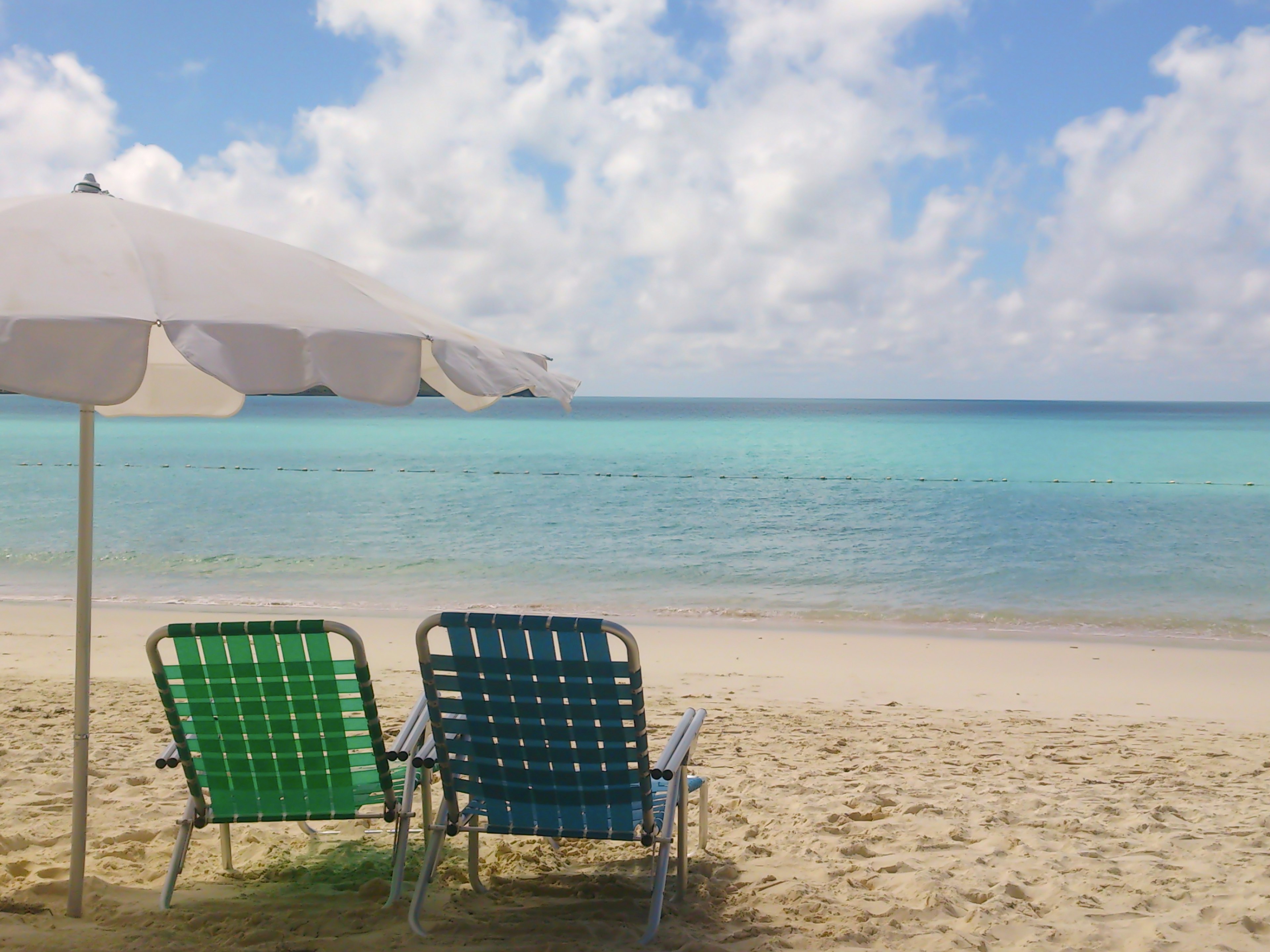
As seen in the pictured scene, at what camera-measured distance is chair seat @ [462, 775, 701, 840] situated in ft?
9.93

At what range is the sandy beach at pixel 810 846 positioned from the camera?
3.02m

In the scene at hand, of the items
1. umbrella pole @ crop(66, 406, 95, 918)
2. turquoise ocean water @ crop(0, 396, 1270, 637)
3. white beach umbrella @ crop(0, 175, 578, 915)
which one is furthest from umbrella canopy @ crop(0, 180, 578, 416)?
turquoise ocean water @ crop(0, 396, 1270, 637)

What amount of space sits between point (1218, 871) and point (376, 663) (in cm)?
583

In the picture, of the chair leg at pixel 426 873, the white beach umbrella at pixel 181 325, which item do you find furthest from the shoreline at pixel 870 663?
the white beach umbrella at pixel 181 325

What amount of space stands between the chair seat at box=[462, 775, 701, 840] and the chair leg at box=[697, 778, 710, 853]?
0.47 m

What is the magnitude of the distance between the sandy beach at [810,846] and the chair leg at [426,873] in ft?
0.21

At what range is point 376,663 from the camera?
7.76 meters

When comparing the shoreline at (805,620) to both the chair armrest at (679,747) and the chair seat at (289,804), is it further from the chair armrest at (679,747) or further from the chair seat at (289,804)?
the chair seat at (289,804)

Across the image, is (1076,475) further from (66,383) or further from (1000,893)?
(66,383)

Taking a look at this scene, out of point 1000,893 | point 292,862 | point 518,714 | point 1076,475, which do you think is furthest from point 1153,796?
point 1076,475

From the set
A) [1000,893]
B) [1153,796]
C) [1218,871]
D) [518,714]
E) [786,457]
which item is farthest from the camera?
[786,457]

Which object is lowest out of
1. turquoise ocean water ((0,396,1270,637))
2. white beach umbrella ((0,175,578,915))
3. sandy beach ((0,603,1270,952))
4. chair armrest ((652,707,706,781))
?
turquoise ocean water ((0,396,1270,637))

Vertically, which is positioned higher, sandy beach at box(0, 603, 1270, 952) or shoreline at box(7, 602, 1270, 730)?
sandy beach at box(0, 603, 1270, 952)

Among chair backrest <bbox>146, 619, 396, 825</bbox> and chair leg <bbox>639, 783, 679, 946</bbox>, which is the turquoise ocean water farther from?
chair backrest <bbox>146, 619, 396, 825</bbox>
